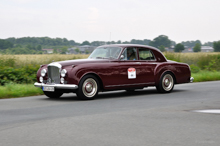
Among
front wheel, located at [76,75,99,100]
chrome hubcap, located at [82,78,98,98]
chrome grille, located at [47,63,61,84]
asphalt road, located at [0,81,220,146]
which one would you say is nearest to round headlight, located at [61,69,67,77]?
chrome grille, located at [47,63,61,84]

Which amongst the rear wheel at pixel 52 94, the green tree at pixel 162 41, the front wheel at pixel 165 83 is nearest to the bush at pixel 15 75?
the rear wheel at pixel 52 94

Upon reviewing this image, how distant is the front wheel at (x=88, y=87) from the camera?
35.5ft

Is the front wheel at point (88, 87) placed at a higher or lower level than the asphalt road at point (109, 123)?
higher

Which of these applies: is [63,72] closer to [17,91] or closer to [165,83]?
[17,91]

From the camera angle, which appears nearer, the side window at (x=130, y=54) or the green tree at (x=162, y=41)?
the side window at (x=130, y=54)

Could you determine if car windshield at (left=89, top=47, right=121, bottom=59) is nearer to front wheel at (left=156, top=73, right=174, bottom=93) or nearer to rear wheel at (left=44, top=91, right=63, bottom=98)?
rear wheel at (left=44, top=91, right=63, bottom=98)

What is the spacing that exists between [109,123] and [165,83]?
6.10m

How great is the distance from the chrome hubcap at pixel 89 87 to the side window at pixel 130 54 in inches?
60.6

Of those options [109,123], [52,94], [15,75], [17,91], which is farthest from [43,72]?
[15,75]

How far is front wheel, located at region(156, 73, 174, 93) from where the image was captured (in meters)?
12.8

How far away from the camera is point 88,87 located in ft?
36.1

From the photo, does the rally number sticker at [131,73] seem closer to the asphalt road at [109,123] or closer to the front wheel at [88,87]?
the front wheel at [88,87]

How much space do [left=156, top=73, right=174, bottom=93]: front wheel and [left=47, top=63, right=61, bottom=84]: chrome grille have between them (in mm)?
3605

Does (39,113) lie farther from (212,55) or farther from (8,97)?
(212,55)
